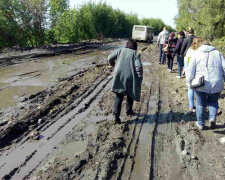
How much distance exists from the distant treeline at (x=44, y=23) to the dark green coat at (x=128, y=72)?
62.8 feet

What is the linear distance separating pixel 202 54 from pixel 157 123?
6.25 feet

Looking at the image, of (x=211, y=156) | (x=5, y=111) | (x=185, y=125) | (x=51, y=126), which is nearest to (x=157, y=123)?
(x=185, y=125)

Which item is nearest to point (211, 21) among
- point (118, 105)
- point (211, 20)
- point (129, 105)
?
point (211, 20)

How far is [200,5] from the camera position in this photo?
24859mm

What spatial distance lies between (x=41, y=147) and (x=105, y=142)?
4.06 ft

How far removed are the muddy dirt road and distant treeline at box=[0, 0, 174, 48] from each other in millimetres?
17072

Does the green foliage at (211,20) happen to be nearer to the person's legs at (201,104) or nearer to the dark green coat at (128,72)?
the person's legs at (201,104)

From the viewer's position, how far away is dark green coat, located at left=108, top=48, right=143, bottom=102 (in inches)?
213

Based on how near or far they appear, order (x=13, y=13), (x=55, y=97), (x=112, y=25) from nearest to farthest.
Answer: (x=55, y=97), (x=13, y=13), (x=112, y=25)

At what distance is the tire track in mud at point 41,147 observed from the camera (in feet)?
13.0

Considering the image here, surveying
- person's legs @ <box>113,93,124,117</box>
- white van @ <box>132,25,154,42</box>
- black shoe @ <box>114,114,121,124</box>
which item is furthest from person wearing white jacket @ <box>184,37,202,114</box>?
white van @ <box>132,25,154,42</box>

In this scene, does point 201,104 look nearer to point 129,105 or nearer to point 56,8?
point 129,105

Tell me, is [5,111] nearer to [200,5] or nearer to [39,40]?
[39,40]

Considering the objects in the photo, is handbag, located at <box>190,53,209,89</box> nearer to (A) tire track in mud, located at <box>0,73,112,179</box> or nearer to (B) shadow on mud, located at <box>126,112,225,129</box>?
(B) shadow on mud, located at <box>126,112,225,129</box>
